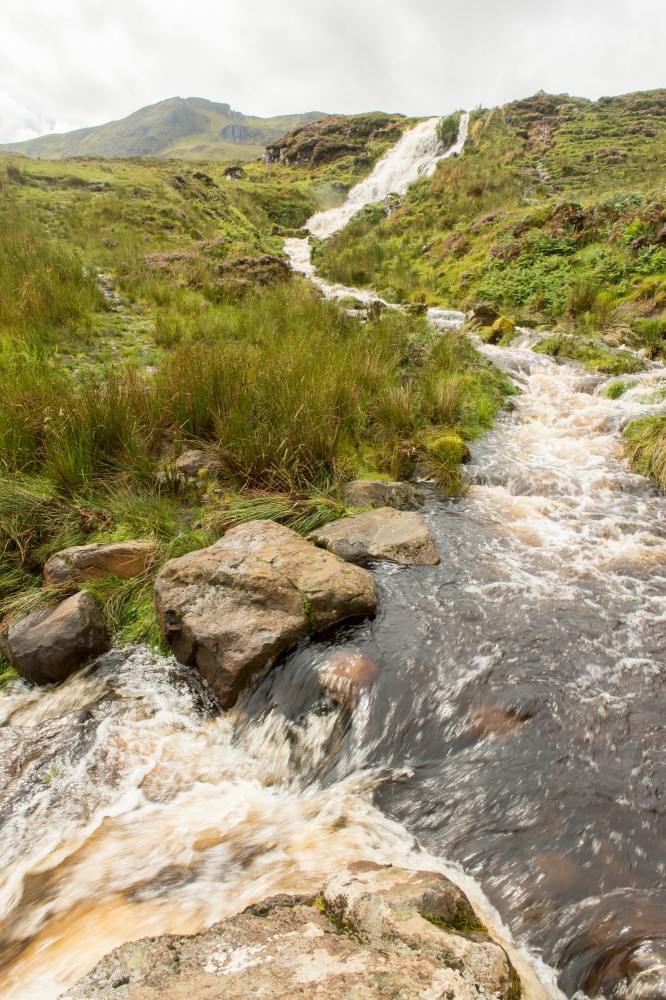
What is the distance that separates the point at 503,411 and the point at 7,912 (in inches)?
282

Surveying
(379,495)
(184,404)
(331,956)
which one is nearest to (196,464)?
(184,404)

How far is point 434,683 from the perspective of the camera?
9.24 ft

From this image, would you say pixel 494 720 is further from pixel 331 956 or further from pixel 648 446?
pixel 648 446

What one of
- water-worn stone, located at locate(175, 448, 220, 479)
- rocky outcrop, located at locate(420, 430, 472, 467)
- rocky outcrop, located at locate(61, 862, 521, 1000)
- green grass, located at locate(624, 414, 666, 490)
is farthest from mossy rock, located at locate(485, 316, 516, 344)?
rocky outcrop, located at locate(61, 862, 521, 1000)

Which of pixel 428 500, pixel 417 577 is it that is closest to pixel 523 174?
pixel 428 500

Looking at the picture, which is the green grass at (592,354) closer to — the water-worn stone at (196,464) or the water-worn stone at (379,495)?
the water-worn stone at (379,495)

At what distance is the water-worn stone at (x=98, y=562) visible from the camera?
3258mm

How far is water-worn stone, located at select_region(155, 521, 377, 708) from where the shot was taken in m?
2.82

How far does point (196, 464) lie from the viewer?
14.7ft

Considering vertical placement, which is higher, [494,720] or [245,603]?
[245,603]

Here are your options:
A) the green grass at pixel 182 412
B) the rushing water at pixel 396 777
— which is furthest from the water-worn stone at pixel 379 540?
the green grass at pixel 182 412

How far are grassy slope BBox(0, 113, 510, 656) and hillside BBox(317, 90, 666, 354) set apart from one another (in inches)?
166

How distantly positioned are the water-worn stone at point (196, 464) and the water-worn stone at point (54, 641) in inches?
65.1

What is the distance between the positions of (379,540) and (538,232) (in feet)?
43.5
